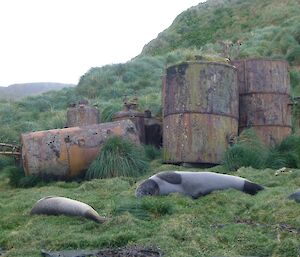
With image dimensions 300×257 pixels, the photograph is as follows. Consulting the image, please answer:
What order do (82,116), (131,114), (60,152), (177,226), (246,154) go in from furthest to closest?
(82,116) → (131,114) → (60,152) → (246,154) → (177,226)

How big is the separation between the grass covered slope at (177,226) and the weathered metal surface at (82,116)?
5.36 meters

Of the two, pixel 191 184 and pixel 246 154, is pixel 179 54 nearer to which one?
pixel 246 154

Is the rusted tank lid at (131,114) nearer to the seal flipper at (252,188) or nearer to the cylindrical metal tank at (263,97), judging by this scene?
the cylindrical metal tank at (263,97)

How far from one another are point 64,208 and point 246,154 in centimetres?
421

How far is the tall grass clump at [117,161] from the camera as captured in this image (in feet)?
35.3

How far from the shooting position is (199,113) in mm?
11281

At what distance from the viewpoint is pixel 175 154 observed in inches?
449

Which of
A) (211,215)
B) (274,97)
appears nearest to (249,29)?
(274,97)

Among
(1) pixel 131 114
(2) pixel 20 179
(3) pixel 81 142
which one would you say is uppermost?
(1) pixel 131 114

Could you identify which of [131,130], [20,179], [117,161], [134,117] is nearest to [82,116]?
[134,117]

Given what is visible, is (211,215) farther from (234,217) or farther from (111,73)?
(111,73)

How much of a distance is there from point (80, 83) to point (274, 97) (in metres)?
17.7

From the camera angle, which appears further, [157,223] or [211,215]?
[211,215]

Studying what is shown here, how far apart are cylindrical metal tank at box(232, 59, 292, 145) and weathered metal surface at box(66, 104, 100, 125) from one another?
3366mm
